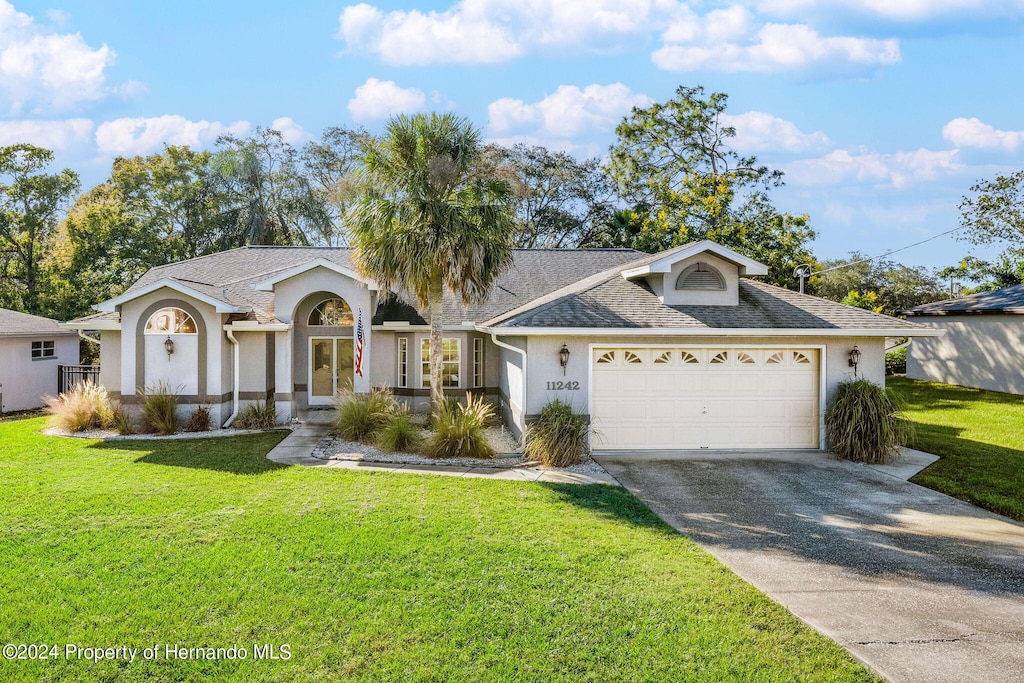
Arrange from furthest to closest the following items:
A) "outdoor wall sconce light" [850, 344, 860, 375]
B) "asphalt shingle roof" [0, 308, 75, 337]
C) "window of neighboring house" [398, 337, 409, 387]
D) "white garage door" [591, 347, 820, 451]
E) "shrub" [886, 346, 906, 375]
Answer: "shrub" [886, 346, 906, 375] < "asphalt shingle roof" [0, 308, 75, 337] < "window of neighboring house" [398, 337, 409, 387] < "outdoor wall sconce light" [850, 344, 860, 375] < "white garage door" [591, 347, 820, 451]

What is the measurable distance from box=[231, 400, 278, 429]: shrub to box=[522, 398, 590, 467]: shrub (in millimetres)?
7193

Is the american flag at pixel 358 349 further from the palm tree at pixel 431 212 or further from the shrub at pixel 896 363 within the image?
the shrub at pixel 896 363

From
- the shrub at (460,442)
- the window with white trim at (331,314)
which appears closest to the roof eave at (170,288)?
the window with white trim at (331,314)

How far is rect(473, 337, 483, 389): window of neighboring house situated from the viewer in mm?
18297

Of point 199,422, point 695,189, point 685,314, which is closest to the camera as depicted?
point 685,314

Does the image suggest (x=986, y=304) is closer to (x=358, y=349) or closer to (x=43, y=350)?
(x=358, y=349)

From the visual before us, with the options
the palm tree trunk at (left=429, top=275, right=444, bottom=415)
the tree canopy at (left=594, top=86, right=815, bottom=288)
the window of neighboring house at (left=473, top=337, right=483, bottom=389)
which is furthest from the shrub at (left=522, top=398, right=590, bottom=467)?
the tree canopy at (left=594, top=86, right=815, bottom=288)

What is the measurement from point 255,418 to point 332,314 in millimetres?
4086

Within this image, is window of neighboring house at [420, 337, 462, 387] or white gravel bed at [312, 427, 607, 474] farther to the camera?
window of neighboring house at [420, 337, 462, 387]

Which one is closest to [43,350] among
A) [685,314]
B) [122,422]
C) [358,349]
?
[122,422]

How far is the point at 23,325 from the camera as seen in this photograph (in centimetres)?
2141

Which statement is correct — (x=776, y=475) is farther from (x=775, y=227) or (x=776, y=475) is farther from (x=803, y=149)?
(x=803, y=149)

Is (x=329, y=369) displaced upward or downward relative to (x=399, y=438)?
upward

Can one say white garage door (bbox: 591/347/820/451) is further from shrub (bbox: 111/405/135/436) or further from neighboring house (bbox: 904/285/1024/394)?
neighboring house (bbox: 904/285/1024/394)
